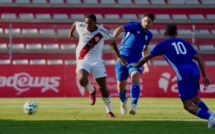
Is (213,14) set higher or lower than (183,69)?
higher

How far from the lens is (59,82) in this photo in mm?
26156

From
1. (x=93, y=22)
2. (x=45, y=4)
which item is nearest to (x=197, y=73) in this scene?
(x=93, y=22)

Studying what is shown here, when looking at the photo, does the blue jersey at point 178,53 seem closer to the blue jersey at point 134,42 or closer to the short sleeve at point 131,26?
the short sleeve at point 131,26

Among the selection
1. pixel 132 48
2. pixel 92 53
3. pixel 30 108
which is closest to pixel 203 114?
pixel 92 53

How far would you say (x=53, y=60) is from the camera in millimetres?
29391

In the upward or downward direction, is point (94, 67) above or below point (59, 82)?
above

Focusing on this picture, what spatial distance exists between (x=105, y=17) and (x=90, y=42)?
1840cm

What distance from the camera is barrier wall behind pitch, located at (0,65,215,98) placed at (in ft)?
84.4

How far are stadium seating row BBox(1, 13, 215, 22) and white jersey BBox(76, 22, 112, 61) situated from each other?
17.7 meters

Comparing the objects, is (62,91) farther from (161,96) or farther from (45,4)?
(45,4)

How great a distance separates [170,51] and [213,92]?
1448cm
